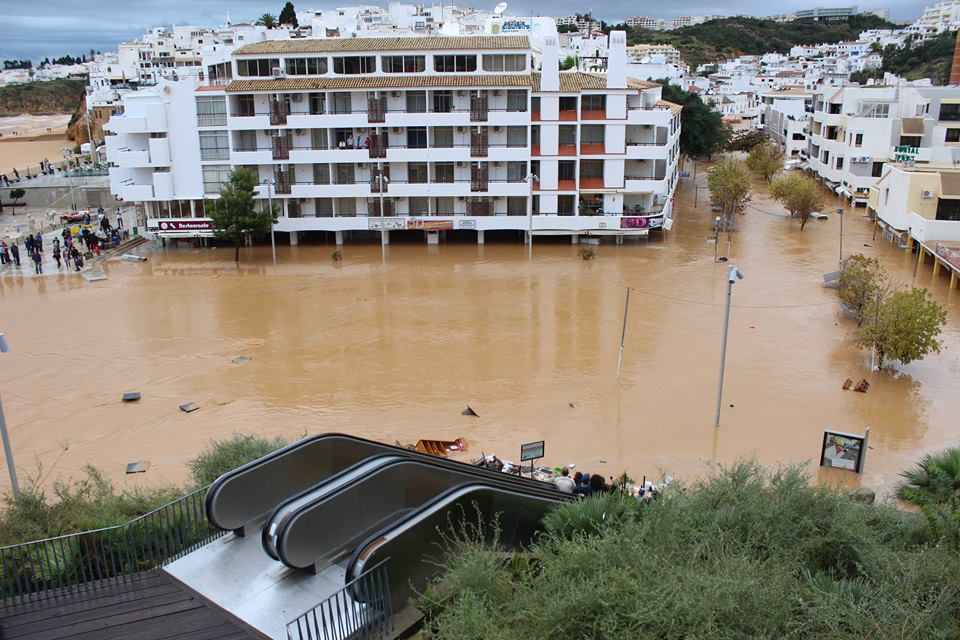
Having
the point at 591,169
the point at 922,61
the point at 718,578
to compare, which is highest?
the point at 922,61

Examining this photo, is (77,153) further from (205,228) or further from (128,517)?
(128,517)

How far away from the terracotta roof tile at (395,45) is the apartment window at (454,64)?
626 millimetres

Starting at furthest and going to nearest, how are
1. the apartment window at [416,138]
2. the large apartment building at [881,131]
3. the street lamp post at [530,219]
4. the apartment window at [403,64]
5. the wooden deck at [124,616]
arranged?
the large apartment building at [881,131] < the apartment window at [416,138] < the apartment window at [403,64] < the street lamp post at [530,219] < the wooden deck at [124,616]

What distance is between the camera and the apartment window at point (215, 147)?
3978 centimetres

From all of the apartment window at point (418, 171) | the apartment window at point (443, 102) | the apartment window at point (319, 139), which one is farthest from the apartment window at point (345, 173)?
the apartment window at point (443, 102)

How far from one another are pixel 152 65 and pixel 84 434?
110439mm

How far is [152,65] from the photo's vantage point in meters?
115

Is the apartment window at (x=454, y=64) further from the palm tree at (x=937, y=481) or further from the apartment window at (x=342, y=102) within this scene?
the palm tree at (x=937, y=481)

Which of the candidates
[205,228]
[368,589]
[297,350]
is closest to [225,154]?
[205,228]

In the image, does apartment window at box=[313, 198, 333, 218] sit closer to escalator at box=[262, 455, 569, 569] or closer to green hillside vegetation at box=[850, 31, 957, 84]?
escalator at box=[262, 455, 569, 569]

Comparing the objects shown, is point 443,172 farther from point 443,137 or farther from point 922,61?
point 922,61

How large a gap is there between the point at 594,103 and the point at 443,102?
306 inches

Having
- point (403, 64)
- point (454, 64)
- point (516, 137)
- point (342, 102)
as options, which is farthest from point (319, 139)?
point (516, 137)

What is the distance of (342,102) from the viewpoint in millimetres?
39594
